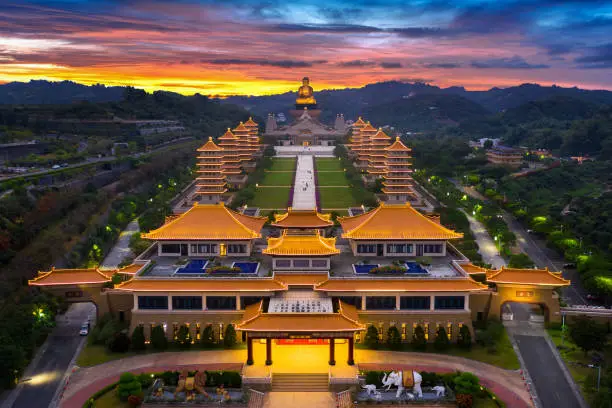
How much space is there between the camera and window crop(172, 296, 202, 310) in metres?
33.1

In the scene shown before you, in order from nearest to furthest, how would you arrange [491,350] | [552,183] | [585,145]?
1. [491,350]
2. [552,183]
3. [585,145]

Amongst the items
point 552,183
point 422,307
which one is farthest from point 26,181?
point 552,183

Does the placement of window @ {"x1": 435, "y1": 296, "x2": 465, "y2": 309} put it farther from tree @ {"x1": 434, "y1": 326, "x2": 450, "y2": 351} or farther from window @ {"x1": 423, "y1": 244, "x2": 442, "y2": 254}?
window @ {"x1": 423, "y1": 244, "x2": 442, "y2": 254}

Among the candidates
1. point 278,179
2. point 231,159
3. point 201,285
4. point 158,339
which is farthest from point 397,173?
point 158,339

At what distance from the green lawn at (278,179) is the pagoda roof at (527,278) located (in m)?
49.5

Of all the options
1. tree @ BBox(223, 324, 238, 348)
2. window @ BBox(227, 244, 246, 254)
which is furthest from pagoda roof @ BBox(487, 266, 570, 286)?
window @ BBox(227, 244, 246, 254)

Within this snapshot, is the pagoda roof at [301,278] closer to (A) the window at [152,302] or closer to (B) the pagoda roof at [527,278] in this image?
(A) the window at [152,302]

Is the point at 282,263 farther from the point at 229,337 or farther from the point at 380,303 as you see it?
the point at 380,303

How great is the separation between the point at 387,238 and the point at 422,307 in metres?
6.30

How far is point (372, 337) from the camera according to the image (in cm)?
3206

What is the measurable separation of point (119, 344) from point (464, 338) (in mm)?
20202

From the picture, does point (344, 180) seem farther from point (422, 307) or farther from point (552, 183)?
point (422, 307)

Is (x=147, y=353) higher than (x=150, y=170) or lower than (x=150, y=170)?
lower

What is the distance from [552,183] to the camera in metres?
90.9
